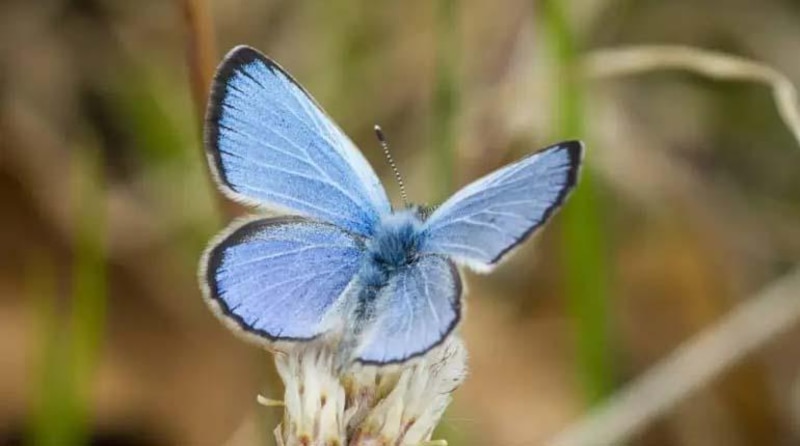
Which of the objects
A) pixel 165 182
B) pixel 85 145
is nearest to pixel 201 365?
pixel 165 182

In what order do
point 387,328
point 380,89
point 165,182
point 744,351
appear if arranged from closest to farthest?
point 387,328 < point 744,351 < point 165,182 < point 380,89

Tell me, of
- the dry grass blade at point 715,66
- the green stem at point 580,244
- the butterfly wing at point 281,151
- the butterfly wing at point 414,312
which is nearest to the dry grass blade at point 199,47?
the butterfly wing at point 281,151

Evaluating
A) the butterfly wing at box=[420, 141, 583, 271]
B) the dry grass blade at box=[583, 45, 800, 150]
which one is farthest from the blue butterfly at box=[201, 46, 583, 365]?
the dry grass blade at box=[583, 45, 800, 150]

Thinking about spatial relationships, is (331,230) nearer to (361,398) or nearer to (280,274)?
(280,274)

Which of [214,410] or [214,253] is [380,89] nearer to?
[214,410]

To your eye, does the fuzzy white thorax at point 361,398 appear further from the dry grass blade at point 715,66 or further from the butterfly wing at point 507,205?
the dry grass blade at point 715,66

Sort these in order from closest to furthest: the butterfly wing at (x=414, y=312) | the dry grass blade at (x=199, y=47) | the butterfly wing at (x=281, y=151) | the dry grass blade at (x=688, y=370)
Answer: the butterfly wing at (x=414, y=312)
the butterfly wing at (x=281, y=151)
the dry grass blade at (x=199, y=47)
the dry grass blade at (x=688, y=370)

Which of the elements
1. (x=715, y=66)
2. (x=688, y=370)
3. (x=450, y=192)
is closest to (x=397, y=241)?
(x=450, y=192)

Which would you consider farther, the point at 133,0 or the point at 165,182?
the point at 133,0
